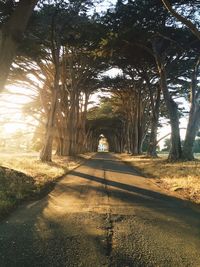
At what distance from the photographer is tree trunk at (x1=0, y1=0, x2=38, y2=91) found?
10328 mm

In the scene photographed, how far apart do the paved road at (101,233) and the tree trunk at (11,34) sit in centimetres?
428

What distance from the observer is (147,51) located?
25094 millimetres

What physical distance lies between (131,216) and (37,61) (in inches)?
820

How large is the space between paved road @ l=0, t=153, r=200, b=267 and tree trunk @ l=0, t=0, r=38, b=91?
428 cm

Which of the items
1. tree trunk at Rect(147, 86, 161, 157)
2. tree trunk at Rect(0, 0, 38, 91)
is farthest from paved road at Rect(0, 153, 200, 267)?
tree trunk at Rect(147, 86, 161, 157)

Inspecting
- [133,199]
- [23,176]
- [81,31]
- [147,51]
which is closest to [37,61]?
[81,31]

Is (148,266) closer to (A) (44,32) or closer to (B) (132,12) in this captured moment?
(B) (132,12)

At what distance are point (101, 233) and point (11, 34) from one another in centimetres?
703

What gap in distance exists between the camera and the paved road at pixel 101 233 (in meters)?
4.54

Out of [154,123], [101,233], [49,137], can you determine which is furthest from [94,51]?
[101,233]

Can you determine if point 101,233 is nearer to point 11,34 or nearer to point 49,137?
point 11,34

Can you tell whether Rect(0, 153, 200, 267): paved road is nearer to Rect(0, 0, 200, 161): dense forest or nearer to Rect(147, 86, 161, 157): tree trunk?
Rect(0, 0, 200, 161): dense forest

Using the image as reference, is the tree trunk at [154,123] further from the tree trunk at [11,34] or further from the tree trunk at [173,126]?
the tree trunk at [11,34]

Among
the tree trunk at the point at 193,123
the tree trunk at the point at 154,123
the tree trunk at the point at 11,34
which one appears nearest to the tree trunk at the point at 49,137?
the tree trunk at the point at 193,123
